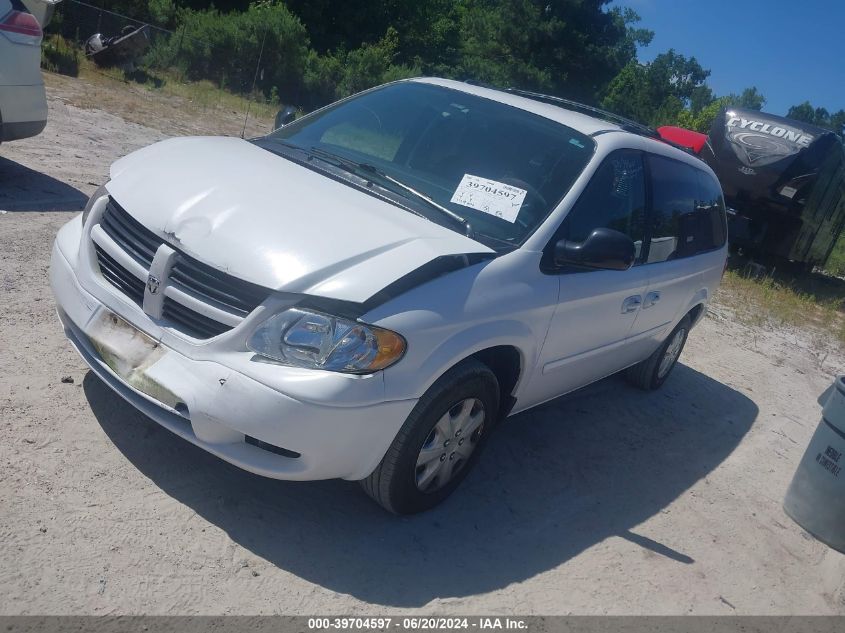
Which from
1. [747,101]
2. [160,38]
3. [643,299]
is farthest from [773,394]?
[747,101]

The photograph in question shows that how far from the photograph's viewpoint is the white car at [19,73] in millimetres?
6848

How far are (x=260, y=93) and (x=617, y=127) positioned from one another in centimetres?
1782

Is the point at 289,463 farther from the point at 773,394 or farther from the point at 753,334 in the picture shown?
the point at 753,334

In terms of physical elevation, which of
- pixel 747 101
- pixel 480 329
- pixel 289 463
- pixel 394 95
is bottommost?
pixel 289 463

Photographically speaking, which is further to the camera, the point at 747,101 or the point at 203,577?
the point at 747,101

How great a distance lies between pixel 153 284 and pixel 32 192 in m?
4.48

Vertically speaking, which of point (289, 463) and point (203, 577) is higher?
point (289, 463)

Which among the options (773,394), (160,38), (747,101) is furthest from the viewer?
(747,101)

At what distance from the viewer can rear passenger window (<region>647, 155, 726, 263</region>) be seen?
5.20 m

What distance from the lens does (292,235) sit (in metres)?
3.38

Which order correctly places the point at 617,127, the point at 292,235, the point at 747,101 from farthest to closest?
the point at 747,101
the point at 617,127
the point at 292,235

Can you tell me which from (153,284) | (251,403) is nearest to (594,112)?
(153,284)

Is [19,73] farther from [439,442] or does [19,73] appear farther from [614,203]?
[439,442]

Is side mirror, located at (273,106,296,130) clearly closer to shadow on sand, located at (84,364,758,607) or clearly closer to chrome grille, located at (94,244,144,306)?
chrome grille, located at (94,244,144,306)
